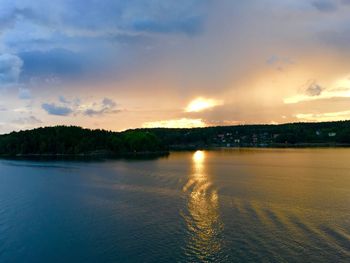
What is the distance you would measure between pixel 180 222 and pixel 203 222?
1918 mm

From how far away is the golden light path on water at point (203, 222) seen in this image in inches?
840

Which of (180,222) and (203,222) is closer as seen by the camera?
Result: (203,222)

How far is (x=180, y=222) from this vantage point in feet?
90.1

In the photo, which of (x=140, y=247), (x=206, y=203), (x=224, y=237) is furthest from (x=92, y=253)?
(x=206, y=203)

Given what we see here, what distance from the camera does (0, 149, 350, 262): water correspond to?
2108 centimetres

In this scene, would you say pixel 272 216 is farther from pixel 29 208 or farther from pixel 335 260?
pixel 29 208

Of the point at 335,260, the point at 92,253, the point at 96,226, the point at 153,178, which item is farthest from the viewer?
the point at 153,178

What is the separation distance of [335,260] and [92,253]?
15063 millimetres

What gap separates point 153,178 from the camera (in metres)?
54.0

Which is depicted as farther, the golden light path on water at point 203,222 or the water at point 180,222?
the golden light path on water at point 203,222

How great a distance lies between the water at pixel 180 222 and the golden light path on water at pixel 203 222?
0.22ft

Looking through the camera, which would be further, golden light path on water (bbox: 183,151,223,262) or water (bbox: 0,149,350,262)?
golden light path on water (bbox: 183,151,223,262)

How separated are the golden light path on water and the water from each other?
2.7 inches

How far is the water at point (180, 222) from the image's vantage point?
2108 centimetres
